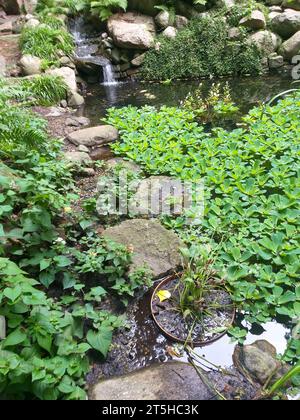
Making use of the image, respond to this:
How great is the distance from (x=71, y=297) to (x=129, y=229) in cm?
103

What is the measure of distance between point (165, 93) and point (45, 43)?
3.22 m

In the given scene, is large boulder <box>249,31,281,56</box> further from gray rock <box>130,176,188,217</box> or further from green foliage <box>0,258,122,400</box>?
green foliage <box>0,258,122,400</box>

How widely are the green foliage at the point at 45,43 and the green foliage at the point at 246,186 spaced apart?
3.27 m

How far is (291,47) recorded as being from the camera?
30.8 ft

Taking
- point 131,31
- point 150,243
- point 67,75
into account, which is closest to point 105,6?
point 131,31

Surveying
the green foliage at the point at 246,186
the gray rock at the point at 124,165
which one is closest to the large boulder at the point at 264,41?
the green foliage at the point at 246,186

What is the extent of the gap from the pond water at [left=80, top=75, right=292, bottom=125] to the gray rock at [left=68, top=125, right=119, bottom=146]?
122 cm

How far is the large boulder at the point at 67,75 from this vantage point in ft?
25.6

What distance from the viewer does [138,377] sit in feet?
8.35

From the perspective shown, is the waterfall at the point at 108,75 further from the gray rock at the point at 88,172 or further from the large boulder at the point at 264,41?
the gray rock at the point at 88,172

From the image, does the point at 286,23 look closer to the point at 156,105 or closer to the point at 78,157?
the point at 156,105

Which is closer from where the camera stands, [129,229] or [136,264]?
[136,264]

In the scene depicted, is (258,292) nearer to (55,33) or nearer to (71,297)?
(71,297)

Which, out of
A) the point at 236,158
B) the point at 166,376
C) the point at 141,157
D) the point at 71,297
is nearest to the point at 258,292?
the point at 166,376
